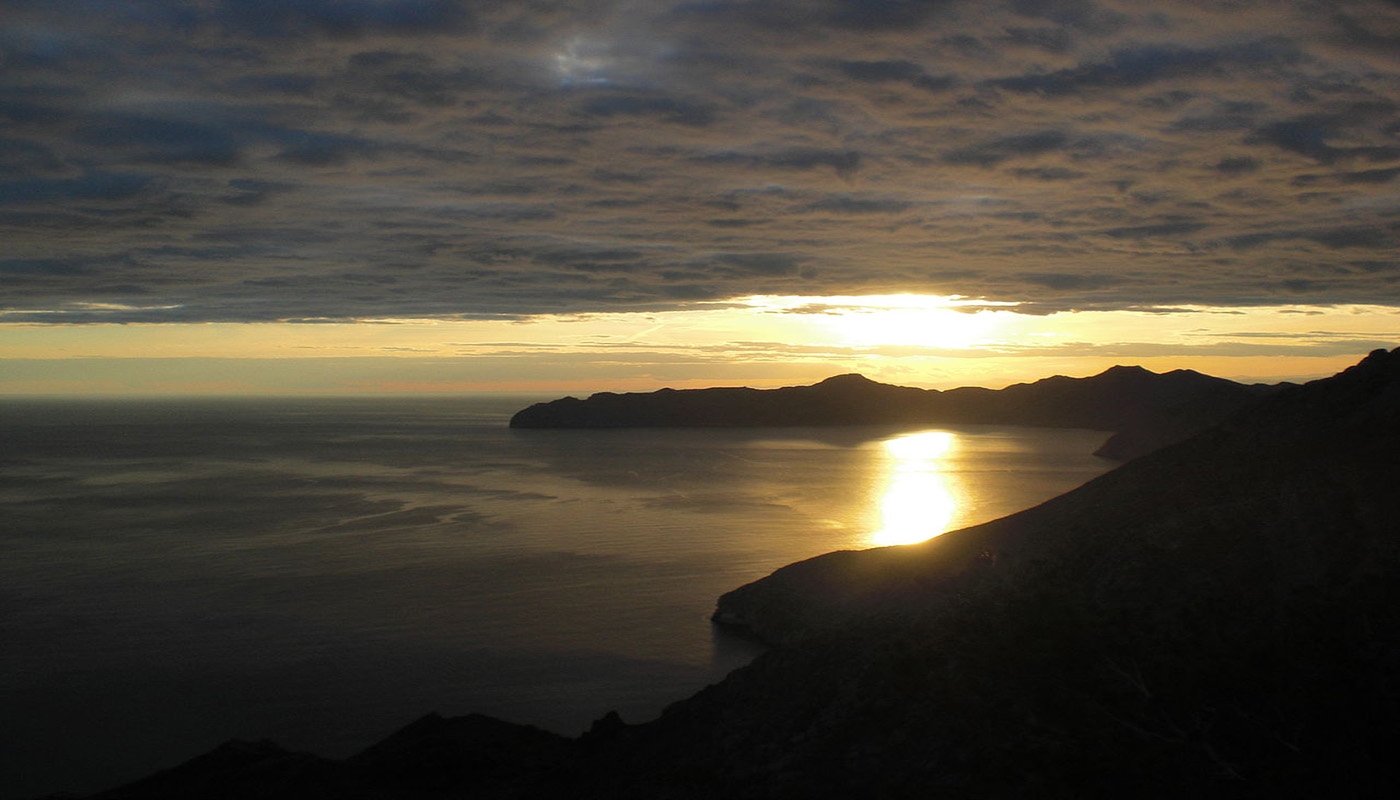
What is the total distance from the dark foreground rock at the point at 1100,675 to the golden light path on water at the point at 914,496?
20.0 meters

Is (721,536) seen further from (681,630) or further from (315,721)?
(315,721)

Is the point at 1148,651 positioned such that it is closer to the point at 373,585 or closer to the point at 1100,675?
the point at 1100,675

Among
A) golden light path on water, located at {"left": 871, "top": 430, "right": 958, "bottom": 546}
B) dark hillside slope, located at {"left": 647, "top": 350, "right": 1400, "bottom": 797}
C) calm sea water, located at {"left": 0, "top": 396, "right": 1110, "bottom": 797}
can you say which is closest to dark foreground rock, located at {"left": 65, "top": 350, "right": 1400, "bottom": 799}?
dark hillside slope, located at {"left": 647, "top": 350, "right": 1400, "bottom": 797}

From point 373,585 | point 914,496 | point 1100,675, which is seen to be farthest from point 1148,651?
point 914,496

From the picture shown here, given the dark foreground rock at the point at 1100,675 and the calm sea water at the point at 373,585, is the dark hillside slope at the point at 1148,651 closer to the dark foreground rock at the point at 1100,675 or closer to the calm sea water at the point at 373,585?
the dark foreground rock at the point at 1100,675

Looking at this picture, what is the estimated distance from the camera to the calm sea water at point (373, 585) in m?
26.1

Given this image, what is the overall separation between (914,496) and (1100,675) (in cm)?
6590

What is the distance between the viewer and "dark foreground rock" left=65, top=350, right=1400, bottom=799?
1452 cm

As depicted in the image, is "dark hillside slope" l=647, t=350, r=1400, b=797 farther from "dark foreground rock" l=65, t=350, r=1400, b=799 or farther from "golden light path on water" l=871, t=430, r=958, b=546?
"golden light path on water" l=871, t=430, r=958, b=546

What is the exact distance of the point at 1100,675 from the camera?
655 inches

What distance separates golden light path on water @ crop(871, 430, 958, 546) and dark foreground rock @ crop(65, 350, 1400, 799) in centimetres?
2003

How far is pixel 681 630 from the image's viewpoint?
34688 mm

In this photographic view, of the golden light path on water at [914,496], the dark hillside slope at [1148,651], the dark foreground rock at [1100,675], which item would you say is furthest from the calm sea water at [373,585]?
the dark hillside slope at [1148,651]

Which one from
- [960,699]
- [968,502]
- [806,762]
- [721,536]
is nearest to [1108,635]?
[960,699]
